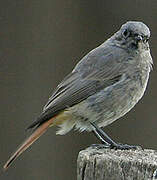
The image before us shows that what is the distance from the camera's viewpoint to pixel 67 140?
287 inches

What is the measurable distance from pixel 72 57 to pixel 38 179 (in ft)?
4.52

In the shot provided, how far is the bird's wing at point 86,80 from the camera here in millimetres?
5812

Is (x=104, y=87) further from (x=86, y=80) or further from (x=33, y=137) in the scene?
(x=33, y=137)

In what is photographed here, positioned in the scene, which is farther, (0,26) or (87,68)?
(0,26)

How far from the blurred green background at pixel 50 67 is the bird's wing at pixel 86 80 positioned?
1.06 meters


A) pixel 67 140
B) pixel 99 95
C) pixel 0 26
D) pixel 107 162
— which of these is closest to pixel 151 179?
pixel 107 162

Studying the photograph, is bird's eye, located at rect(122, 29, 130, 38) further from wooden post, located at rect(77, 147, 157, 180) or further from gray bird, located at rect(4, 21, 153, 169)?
wooden post, located at rect(77, 147, 157, 180)

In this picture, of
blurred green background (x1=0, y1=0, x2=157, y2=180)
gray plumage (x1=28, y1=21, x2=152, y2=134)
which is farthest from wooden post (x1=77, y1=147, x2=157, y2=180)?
blurred green background (x1=0, y1=0, x2=157, y2=180)

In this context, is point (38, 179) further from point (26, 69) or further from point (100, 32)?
point (100, 32)

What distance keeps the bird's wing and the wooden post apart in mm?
1217

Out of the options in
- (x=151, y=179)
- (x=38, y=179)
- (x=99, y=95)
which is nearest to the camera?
(x=151, y=179)

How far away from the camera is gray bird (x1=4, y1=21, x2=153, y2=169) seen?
5938 millimetres

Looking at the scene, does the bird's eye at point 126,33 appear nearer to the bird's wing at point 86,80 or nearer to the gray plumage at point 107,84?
the gray plumage at point 107,84

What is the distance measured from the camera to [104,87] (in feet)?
20.0
